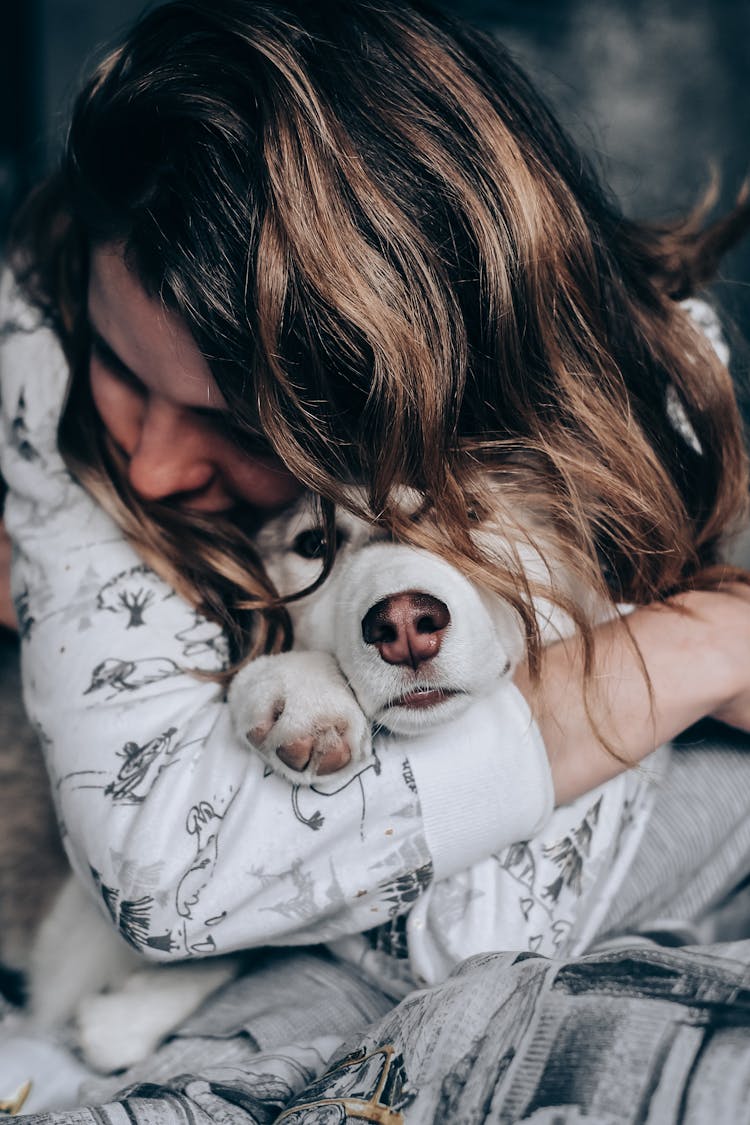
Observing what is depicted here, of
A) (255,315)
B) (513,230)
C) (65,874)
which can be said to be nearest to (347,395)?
(255,315)

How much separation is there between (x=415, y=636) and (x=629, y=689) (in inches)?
13.5

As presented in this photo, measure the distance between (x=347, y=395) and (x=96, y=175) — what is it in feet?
1.42

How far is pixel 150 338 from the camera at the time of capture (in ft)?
3.80

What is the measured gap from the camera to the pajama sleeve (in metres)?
1.08

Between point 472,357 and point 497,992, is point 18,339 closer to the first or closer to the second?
point 472,357

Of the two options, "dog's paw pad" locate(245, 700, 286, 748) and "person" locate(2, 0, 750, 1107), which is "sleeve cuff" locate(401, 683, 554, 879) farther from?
"dog's paw pad" locate(245, 700, 286, 748)

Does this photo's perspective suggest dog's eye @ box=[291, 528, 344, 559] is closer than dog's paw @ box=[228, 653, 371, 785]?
No

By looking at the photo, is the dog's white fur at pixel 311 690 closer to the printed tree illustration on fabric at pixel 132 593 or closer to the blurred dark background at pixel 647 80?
the printed tree illustration on fabric at pixel 132 593

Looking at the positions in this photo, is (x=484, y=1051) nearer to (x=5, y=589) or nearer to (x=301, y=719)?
(x=301, y=719)

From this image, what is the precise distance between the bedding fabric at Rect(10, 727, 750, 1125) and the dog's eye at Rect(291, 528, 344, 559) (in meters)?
0.61

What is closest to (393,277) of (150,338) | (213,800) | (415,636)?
(150,338)

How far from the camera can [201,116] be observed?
1.05 meters

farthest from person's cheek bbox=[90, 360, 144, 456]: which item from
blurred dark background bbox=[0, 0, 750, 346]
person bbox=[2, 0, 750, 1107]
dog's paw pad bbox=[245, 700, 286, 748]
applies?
blurred dark background bbox=[0, 0, 750, 346]

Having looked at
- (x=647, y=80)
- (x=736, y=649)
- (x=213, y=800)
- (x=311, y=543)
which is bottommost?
(x=213, y=800)
